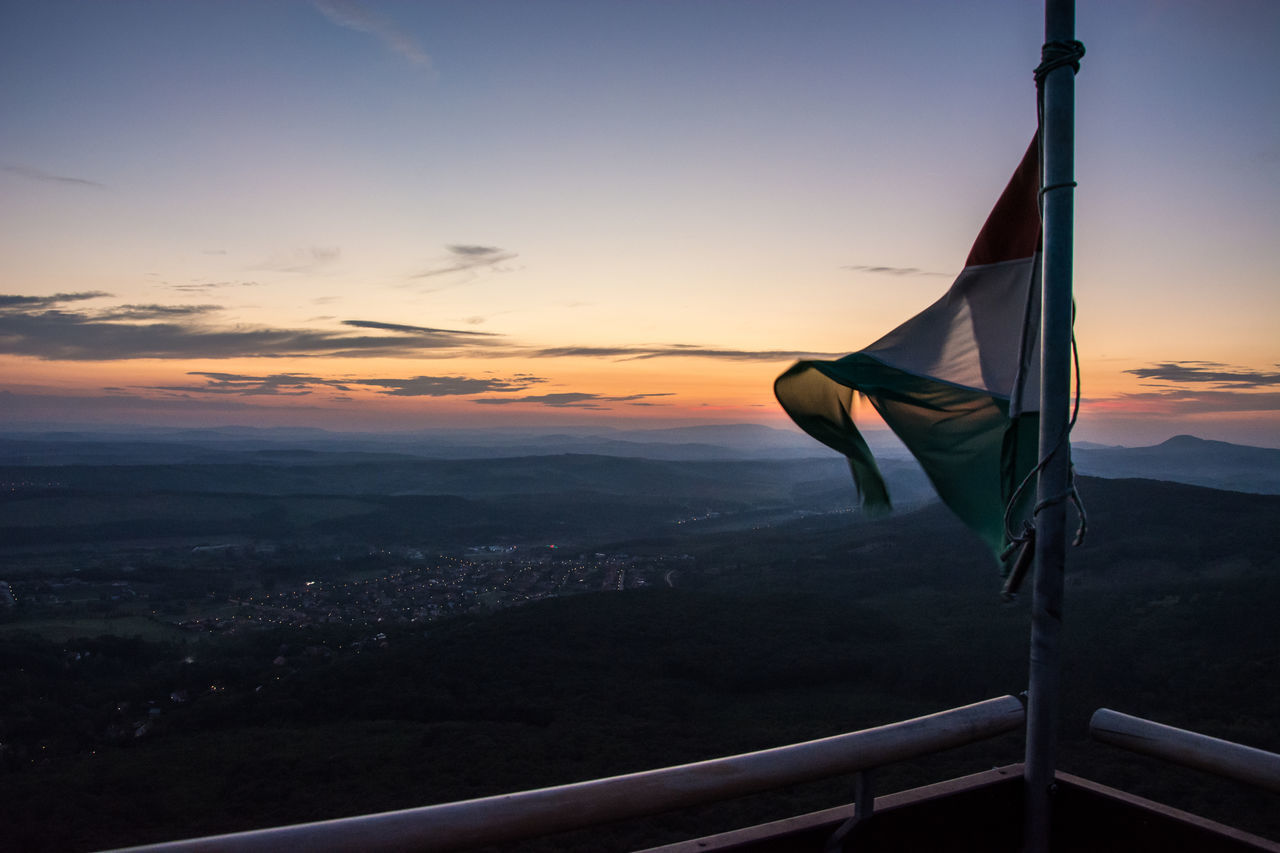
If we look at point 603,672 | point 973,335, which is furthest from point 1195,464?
point 973,335

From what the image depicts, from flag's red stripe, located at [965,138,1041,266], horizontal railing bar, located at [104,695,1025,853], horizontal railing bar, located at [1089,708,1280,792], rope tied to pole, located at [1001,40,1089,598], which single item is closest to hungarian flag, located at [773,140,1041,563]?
flag's red stripe, located at [965,138,1041,266]

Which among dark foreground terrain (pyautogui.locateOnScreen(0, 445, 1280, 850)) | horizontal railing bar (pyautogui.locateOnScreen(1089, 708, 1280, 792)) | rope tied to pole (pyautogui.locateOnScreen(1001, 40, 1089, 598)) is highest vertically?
rope tied to pole (pyautogui.locateOnScreen(1001, 40, 1089, 598))

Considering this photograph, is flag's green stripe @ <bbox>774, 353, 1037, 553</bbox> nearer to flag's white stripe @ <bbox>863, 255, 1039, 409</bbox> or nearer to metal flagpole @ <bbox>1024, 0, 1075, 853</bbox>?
flag's white stripe @ <bbox>863, 255, 1039, 409</bbox>

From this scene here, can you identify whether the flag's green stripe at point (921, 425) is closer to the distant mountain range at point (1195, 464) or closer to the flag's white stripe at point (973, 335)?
the flag's white stripe at point (973, 335)

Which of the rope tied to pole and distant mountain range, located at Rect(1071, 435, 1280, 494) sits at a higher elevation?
the rope tied to pole

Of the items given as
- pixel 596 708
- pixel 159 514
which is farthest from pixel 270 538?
pixel 596 708

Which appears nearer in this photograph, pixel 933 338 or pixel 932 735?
pixel 932 735

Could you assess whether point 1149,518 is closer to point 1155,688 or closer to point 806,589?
point 806,589
